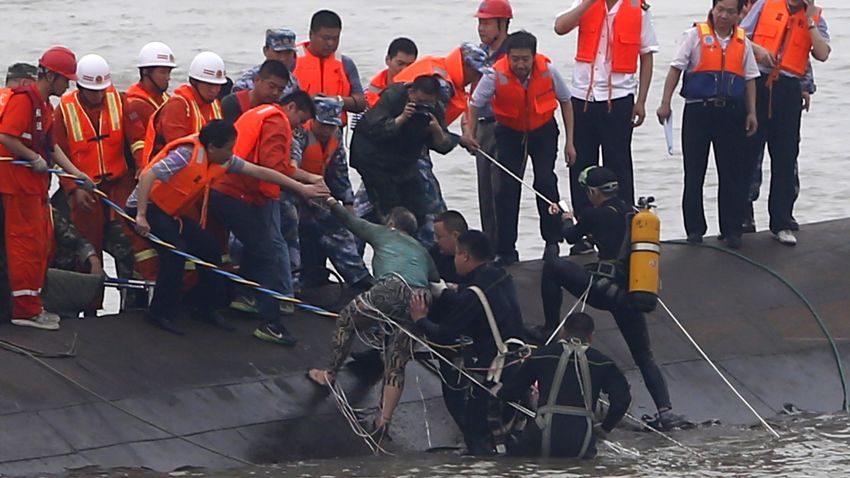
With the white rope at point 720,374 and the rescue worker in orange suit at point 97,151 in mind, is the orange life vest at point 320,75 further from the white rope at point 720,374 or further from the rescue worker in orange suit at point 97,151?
the white rope at point 720,374

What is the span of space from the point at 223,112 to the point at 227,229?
3.52 feet

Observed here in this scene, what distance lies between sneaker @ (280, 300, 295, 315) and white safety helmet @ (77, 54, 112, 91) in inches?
92.5

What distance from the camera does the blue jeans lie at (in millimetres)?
13305

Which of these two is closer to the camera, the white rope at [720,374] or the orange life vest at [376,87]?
the white rope at [720,374]

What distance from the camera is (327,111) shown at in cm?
1406

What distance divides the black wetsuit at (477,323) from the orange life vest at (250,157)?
5.41ft

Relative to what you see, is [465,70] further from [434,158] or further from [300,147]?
[434,158]

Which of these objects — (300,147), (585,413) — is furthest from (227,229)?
(585,413)

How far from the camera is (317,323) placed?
46.8ft

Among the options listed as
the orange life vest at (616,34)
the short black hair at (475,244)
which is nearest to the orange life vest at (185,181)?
the short black hair at (475,244)

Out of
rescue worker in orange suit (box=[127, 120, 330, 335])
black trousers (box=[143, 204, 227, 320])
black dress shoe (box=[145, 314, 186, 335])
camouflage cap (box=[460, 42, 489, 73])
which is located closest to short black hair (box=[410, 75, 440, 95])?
camouflage cap (box=[460, 42, 489, 73])

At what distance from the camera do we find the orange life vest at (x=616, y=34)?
15797mm

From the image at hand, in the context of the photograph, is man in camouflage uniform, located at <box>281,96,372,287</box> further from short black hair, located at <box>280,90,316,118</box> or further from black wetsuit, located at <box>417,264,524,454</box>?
black wetsuit, located at <box>417,264,524,454</box>

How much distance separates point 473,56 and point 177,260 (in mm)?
3477
